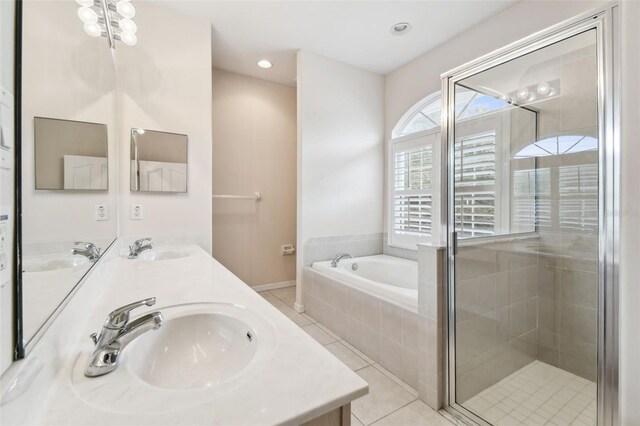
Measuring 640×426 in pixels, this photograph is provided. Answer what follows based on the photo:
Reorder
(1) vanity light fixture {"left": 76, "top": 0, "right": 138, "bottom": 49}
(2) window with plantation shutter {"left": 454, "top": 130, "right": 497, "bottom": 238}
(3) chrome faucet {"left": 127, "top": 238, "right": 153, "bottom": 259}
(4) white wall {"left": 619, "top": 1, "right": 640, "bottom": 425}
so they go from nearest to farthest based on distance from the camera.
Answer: (4) white wall {"left": 619, "top": 1, "right": 640, "bottom": 425} → (1) vanity light fixture {"left": 76, "top": 0, "right": 138, "bottom": 49} → (2) window with plantation shutter {"left": 454, "top": 130, "right": 497, "bottom": 238} → (3) chrome faucet {"left": 127, "top": 238, "right": 153, "bottom": 259}

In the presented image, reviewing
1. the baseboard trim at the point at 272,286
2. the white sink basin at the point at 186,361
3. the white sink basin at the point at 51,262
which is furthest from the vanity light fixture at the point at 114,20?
the baseboard trim at the point at 272,286

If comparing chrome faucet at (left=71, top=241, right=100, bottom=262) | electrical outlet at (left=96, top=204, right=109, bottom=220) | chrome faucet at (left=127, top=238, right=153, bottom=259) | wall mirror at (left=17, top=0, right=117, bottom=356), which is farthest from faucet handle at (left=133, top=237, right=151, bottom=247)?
chrome faucet at (left=71, top=241, right=100, bottom=262)

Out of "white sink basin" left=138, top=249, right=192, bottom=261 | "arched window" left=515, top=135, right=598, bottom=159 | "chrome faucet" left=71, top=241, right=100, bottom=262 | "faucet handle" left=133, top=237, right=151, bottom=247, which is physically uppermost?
"arched window" left=515, top=135, right=598, bottom=159

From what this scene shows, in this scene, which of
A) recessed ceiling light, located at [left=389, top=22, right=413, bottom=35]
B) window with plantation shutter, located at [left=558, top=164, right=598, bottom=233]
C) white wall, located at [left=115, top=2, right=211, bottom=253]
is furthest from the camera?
recessed ceiling light, located at [left=389, top=22, right=413, bottom=35]

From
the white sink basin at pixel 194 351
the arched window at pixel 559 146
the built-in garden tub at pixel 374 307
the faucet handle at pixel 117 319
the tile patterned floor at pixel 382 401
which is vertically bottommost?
the tile patterned floor at pixel 382 401

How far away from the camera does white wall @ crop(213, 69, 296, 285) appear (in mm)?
3357

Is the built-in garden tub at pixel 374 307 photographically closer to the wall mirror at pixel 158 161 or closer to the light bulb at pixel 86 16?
the wall mirror at pixel 158 161

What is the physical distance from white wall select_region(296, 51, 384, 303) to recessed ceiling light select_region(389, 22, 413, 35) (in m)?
0.70

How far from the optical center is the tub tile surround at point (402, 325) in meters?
1.62

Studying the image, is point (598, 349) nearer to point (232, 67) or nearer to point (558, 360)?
point (558, 360)

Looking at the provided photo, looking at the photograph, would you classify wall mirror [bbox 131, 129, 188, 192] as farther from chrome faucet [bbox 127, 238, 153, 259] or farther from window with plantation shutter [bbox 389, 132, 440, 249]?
window with plantation shutter [bbox 389, 132, 440, 249]

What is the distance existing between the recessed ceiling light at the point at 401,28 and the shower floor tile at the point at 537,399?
109 inches

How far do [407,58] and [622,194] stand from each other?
2.57 metres

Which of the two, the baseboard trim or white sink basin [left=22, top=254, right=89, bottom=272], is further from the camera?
the baseboard trim
